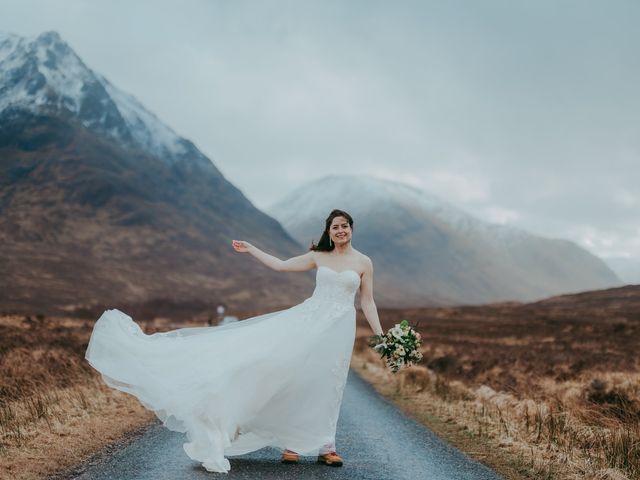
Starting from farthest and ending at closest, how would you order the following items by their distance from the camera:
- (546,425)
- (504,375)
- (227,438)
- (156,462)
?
1. (504,375)
2. (546,425)
3. (156,462)
4. (227,438)

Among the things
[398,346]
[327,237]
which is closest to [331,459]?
[398,346]

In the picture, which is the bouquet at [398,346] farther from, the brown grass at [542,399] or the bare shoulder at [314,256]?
the brown grass at [542,399]

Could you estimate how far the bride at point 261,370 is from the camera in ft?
21.4

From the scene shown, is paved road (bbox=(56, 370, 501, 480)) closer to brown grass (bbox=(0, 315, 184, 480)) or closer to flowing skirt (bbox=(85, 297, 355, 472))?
flowing skirt (bbox=(85, 297, 355, 472))

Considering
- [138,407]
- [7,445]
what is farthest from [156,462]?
[138,407]

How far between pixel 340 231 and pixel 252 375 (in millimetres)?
1930

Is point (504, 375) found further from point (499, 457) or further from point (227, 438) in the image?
point (227, 438)

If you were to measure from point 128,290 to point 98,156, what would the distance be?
229ft

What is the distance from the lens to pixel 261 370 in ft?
22.1

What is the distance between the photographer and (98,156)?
169500 millimetres

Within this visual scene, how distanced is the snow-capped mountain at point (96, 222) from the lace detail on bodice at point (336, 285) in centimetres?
7222

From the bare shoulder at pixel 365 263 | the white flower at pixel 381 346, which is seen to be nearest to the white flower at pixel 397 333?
the white flower at pixel 381 346

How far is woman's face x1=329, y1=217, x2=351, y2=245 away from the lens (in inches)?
282

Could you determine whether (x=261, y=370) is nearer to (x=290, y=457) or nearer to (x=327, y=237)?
(x=290, y=457)
